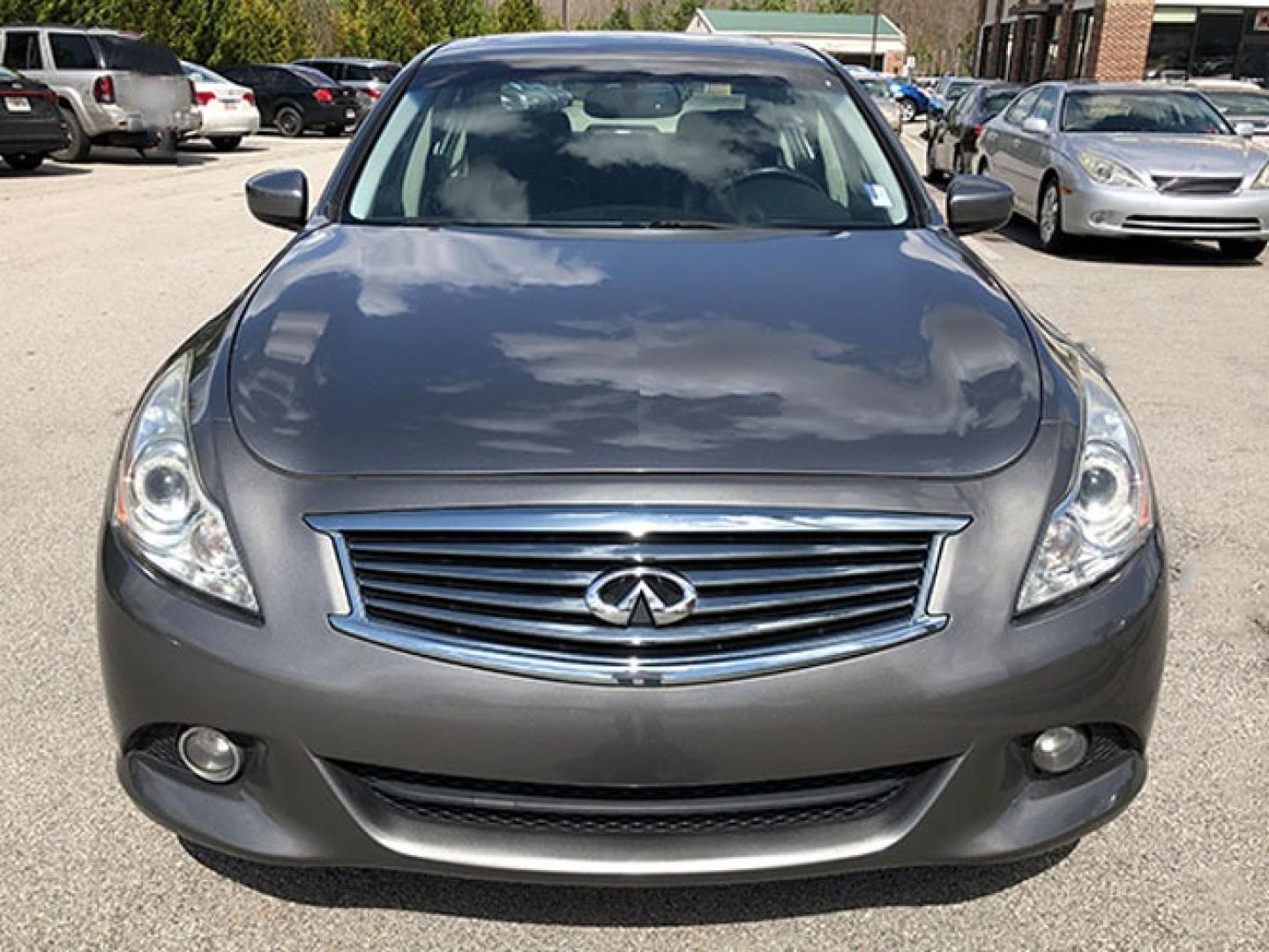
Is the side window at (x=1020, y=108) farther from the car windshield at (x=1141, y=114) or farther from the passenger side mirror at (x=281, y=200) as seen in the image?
the passenger side mirror at (x=281, y=200)

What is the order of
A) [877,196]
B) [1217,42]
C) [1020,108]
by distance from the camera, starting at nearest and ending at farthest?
[877,196] < [1020,108] < [1217,42]

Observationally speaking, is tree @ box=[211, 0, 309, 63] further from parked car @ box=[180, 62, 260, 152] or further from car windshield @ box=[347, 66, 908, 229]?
car windshield @ box=[347, 66, 908, 229]

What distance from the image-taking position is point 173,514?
2203 mm

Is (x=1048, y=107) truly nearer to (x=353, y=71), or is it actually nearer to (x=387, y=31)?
(x=353, y=71)

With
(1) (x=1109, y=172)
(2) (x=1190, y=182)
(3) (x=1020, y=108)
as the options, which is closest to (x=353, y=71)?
(3) (x=1020, y=108)

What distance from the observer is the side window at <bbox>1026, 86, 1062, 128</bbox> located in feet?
38.1

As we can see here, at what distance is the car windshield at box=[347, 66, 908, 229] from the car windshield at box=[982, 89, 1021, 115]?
512 inches

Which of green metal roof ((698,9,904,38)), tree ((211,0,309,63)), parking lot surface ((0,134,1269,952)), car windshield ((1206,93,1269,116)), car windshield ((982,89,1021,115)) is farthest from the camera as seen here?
green metal roof ((698,9,904,38))

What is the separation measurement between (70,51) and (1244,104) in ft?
49.6

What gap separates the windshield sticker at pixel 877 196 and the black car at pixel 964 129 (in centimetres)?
1127

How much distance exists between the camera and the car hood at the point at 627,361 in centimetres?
217

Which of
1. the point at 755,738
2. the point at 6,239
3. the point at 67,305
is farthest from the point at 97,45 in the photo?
the point at 755,738

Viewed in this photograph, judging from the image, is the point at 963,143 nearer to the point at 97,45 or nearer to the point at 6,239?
the point at 6,239

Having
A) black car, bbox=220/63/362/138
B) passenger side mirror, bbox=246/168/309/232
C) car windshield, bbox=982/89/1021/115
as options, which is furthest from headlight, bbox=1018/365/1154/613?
black car, bbox=220/63/362/138
